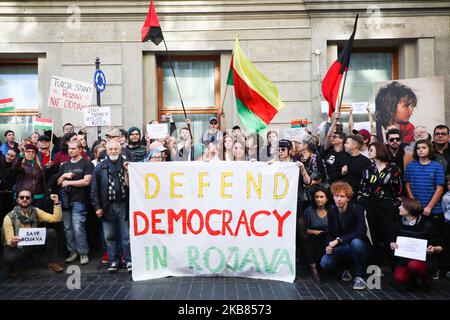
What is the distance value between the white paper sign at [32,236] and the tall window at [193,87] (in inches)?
219

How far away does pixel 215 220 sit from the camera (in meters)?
6.22

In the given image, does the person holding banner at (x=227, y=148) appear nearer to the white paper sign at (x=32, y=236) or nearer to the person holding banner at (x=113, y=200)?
the person holding banner at (x=113, y=200)

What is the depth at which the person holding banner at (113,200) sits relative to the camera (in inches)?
261

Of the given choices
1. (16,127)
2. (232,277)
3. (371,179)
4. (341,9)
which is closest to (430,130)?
(341,9)

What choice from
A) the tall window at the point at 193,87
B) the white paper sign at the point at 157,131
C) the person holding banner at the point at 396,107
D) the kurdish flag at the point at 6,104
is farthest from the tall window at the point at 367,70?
the kurdish flag at the point at 6,104

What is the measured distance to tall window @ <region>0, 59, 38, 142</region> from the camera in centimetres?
1134

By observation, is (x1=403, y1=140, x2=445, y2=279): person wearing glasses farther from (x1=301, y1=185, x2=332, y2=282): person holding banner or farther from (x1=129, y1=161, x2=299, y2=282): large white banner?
(x1=129, y1=161, x2=299, y2=282): large white banner

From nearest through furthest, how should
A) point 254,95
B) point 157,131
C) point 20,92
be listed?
point 254,95, point 157,131, point 20,92

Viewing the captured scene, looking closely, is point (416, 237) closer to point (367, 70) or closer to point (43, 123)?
point (367, 70)

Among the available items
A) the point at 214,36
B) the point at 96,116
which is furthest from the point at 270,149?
the point at 214,36

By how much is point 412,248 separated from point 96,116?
20.5 ft

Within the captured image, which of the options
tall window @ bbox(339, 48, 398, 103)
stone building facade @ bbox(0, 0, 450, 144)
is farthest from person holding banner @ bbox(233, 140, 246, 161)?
tall window @ bbox(339, 48, 398, 103)

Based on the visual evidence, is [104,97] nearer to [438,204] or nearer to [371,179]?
[371,179]

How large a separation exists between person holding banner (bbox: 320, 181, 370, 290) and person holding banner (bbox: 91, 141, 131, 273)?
2.82 meters
